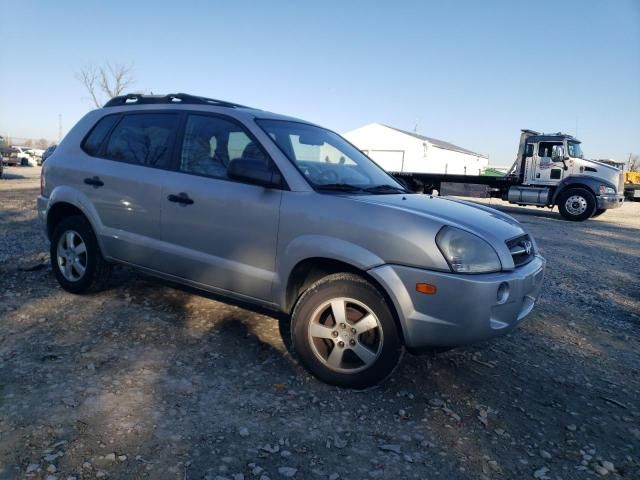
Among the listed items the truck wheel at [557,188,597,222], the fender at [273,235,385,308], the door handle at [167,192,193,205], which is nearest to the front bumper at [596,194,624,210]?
the truck wheel at [557,188,597,222]

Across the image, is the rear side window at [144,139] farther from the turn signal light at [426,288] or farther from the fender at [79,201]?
the turn signal light at [426,288]

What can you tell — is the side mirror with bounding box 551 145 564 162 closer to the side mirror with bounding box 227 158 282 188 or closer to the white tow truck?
the white tow truck

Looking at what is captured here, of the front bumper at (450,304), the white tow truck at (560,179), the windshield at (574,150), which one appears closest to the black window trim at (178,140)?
the front bumper at (450,304)

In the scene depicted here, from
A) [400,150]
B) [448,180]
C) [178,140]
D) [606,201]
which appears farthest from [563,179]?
[400,150]

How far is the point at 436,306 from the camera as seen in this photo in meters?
2.63

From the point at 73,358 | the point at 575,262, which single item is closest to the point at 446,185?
the point at 575,262

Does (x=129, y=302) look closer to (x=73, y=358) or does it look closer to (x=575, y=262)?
(x=73, y=358)

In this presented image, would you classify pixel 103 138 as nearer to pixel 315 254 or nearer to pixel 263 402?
pixel 315 254

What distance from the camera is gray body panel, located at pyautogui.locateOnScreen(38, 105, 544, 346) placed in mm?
2662

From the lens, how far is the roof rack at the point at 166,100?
382 cm

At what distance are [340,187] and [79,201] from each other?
8.03ft

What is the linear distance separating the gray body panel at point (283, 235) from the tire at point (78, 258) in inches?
6.6

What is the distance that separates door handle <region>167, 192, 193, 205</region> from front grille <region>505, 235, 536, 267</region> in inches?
88.4

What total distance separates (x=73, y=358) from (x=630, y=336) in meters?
4.66
